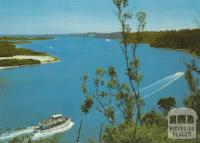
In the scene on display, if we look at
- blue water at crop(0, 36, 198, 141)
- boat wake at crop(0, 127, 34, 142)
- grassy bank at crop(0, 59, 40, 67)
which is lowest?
grassy bank at crop(0, 59, 40, 67)

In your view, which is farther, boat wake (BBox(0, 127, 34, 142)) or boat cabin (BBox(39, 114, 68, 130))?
boat cabin (BBox(39, 114, 68, 130))

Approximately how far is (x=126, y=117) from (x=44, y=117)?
44.7ft

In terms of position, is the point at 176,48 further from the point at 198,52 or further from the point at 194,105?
the point at 194,105

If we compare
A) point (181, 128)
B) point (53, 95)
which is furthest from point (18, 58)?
point (181, 128)

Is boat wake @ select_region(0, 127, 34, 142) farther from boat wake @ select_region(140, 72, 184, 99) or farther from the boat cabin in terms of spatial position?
boat wake @ select_region(140, 72, 184, 99)

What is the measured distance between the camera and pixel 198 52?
1925cm

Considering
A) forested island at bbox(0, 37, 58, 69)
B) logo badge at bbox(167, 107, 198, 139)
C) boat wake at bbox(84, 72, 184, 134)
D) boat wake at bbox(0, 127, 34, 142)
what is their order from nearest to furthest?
1. logo badge at bbox(167, 107, 198, 139)
2. boat wake at bbox(0, 127, 34, 142)
3. boat wake at bbox(84, 72, 184, 134)
4. forested island at bbox(0, 37, 58, 69)

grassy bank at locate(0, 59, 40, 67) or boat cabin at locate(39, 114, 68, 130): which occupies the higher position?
boat cabin at locate(39, 114, 68, 130)

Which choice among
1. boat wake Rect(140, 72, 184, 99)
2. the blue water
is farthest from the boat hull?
boat wake Rect(140, 72, 184, 99)

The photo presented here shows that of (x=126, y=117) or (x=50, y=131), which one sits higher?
(x=126, y=117)

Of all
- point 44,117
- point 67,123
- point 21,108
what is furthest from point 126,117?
point 21,108

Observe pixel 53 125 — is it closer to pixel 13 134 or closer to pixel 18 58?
pixel 13 134

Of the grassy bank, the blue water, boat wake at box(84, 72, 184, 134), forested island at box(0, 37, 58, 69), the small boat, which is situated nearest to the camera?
the small boat

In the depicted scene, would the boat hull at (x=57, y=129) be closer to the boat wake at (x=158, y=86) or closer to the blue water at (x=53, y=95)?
the blue water at (x=53, y=95)
